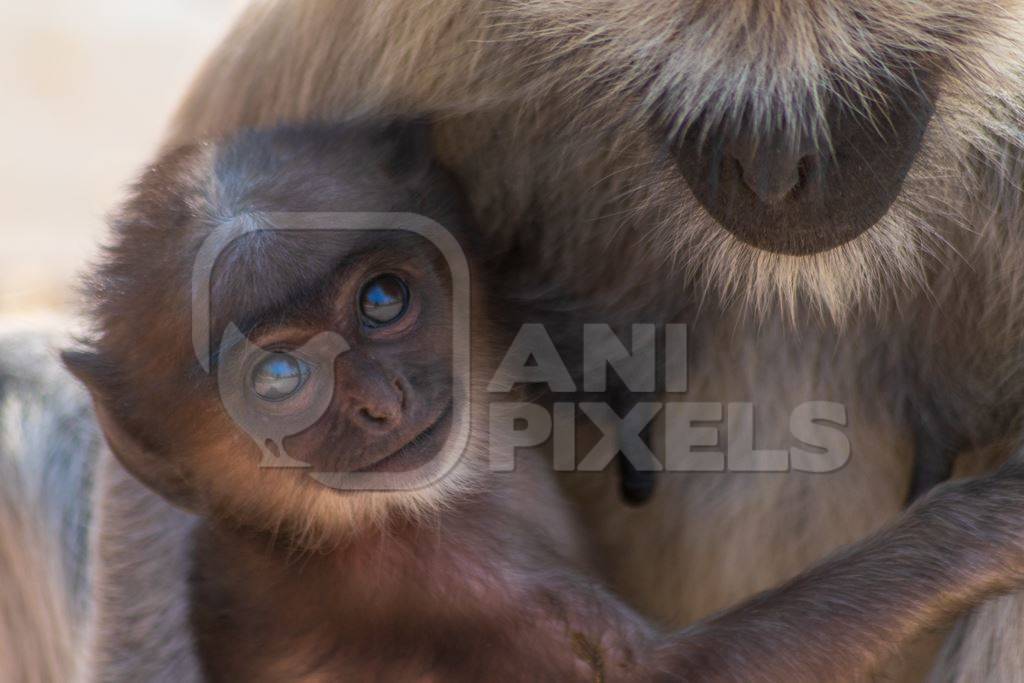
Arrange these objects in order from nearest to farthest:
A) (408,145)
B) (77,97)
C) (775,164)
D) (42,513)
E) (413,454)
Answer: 1. (775,164)
2. (413,454)
3. (408,145)
4. (42,513)
5. (77,97)

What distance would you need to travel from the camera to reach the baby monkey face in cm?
213

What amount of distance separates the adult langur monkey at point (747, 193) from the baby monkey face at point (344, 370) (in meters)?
0.37

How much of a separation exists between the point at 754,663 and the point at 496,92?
0.94m

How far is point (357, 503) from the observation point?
7.70ft

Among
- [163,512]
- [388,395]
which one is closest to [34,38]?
[163,512]

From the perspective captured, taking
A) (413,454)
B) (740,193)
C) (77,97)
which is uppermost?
(77,97)

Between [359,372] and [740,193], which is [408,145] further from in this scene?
[740,193]

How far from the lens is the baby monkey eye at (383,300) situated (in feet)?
7.18

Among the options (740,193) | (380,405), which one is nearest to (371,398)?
(380,405)

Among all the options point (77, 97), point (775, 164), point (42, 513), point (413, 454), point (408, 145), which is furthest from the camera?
point (77, 97)

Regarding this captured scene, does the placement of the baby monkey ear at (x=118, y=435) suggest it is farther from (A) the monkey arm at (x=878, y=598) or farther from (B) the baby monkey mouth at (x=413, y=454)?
(A) the monkey arm at (x=878, y=598)

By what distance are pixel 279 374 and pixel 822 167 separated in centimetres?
79

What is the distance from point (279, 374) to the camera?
2.13m

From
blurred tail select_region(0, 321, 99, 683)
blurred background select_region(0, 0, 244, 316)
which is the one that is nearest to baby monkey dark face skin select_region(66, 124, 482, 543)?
blurred tail select_region(0, 321, 99, 683)
